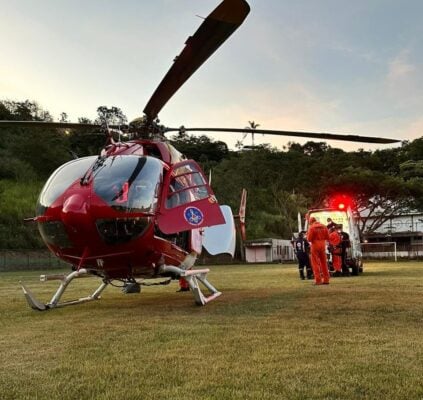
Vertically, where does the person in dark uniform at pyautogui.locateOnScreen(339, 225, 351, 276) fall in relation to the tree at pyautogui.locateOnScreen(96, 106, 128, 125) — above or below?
below

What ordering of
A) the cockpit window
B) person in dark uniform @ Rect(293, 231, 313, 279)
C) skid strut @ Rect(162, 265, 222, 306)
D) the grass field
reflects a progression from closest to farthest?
the grass field, the cockpit window, skid strut @ Rect(162, 265, 222, 306), person in dark uniform @ Rect(293, 231, 313, 279)

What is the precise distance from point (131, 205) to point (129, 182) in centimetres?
37

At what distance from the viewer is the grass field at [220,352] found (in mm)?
3387

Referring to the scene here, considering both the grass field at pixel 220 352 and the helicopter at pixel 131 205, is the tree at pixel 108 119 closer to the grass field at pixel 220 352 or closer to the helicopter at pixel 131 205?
the helicopter at pixel 131 205

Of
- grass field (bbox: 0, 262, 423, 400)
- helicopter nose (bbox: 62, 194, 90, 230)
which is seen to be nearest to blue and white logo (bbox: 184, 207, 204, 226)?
grass field (bbox: 0, 262, 423, 400)

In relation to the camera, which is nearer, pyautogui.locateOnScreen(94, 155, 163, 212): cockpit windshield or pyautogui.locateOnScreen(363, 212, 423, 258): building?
pyautogui.locateOnScreen(94, 155, 163, 212): cockpit windshield

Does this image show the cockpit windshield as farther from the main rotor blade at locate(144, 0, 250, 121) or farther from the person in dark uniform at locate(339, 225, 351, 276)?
the person in dark uniform at locate(339, 225, 351, 276)

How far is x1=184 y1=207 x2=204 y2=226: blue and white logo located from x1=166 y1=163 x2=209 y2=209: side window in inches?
11.5

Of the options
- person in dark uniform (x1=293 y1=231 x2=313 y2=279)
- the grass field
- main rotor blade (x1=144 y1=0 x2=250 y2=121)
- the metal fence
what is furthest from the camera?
the metal fence

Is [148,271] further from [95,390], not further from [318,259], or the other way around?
[318,259]

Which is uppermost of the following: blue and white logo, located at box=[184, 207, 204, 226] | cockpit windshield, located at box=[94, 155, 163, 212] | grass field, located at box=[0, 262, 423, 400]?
cockpit windshield, located at box=[94, 155, 163, 212]

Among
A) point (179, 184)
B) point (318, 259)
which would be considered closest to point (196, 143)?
point (318, 259)

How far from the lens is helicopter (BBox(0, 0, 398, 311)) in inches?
271

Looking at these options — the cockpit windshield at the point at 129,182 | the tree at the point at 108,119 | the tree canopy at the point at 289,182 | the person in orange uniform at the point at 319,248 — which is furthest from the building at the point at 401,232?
the cockpit windshield at the point at 129,182
